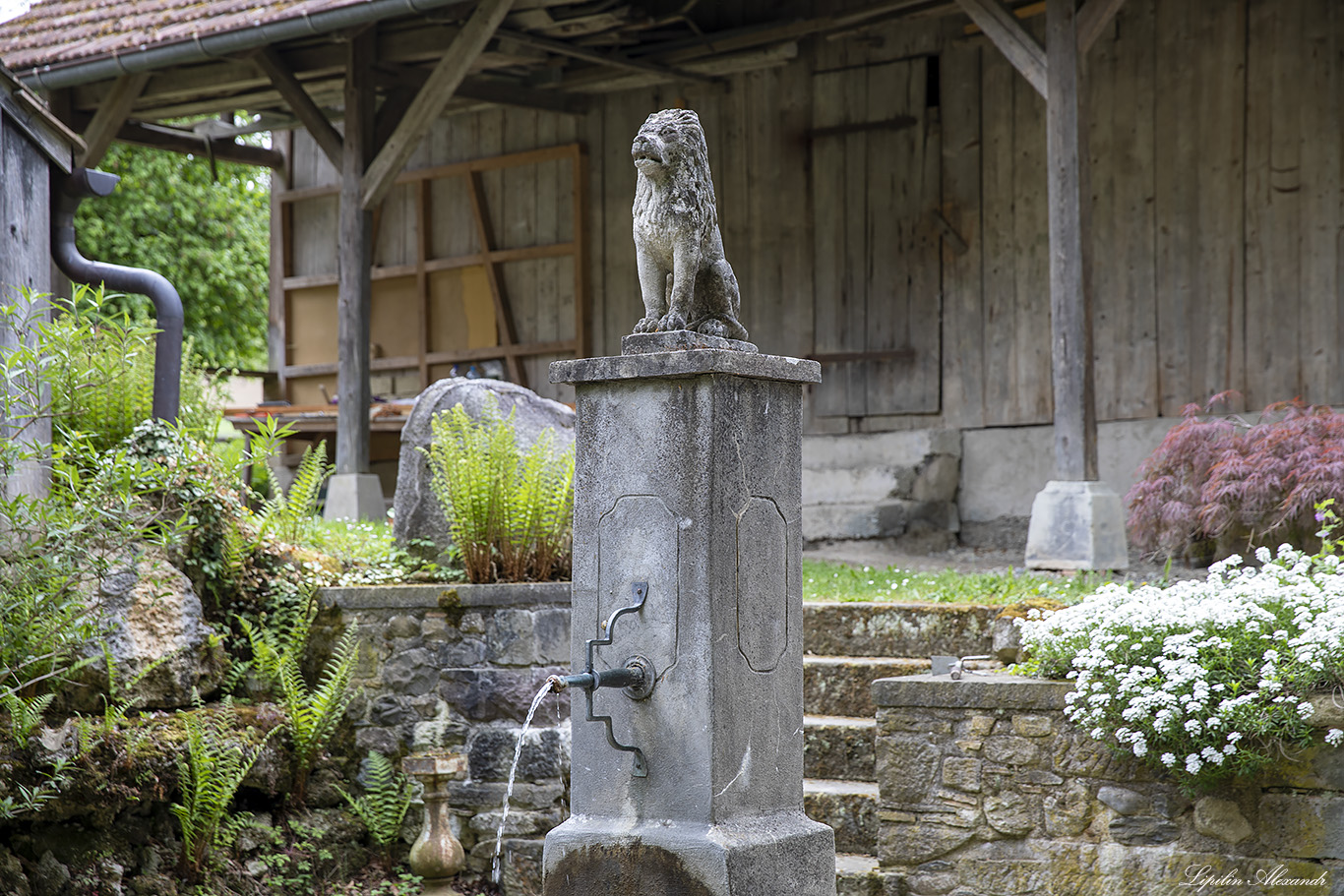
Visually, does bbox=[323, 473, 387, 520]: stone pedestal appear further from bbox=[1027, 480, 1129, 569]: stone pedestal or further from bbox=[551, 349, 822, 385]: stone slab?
bbox=[551, 349, 822, 385]: stone slab

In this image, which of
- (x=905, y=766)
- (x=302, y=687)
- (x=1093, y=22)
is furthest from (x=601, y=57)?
(x=905, y=766)

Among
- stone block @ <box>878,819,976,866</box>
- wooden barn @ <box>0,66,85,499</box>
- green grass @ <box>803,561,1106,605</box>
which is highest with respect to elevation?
wooden barn @ <box>0,66,85,499</box>

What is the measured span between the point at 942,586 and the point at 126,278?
403cm

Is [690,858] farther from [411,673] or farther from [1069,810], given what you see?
[411,673]

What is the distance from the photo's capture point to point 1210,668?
13.5 feet

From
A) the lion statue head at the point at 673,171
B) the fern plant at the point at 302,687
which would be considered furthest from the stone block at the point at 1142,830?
the fern plant at the point at 302,687

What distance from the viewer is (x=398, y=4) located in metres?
7.54

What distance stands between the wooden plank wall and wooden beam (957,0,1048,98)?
1.72 metres

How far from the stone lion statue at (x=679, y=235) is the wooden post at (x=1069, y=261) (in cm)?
336

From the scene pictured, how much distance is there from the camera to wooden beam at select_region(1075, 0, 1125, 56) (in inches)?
263

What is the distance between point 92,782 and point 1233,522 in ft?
15.8

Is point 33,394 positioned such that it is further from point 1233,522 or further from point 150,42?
point 1233,522

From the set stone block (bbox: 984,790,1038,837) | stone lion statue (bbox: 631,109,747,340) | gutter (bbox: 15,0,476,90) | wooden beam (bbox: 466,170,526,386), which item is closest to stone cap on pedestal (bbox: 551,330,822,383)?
stone lion statue (bbox: 631,109,747,340)

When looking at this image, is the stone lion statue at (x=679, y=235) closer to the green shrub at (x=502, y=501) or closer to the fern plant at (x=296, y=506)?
the green shrub at (x=502, y=501)
